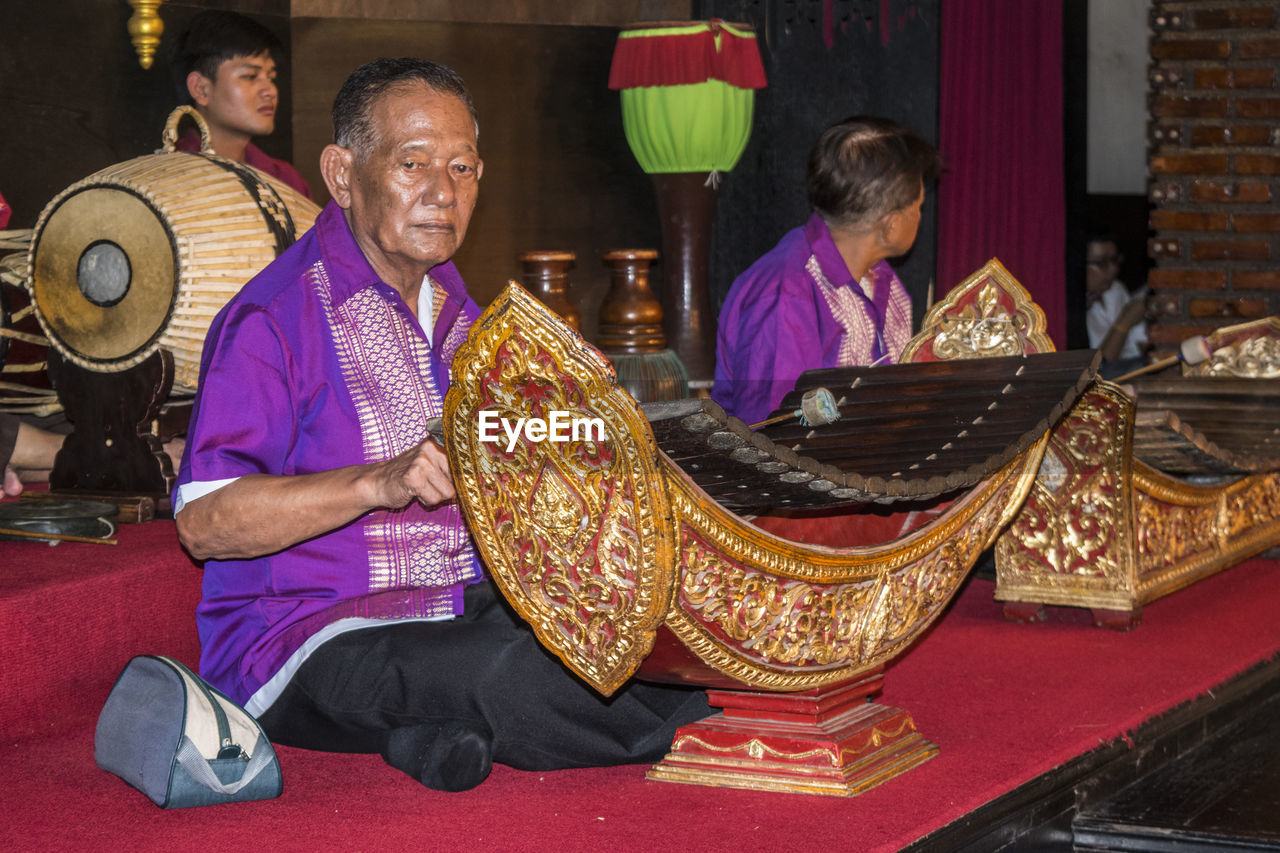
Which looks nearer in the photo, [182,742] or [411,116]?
[182,742]

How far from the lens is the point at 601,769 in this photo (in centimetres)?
205

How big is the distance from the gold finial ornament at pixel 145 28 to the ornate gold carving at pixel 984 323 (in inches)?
96.0

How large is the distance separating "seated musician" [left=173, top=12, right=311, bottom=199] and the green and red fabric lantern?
143 centimetres

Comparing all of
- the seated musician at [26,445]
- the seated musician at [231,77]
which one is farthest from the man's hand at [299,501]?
the seated musician at [231,77]

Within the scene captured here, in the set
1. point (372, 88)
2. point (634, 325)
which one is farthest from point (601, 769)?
point (634, 325)

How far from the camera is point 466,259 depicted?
5.35m

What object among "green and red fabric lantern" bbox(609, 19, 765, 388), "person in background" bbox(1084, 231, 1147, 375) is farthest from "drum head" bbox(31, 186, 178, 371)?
"person in background" bbox(1084, 231, 1147, 375)

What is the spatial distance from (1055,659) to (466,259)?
3.18 meters

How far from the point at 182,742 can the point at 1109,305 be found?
6.01 m

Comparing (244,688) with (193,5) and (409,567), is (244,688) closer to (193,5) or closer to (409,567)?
(409,567)

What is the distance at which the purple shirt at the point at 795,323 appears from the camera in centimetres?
319

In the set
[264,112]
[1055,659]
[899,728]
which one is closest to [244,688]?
[899,728]

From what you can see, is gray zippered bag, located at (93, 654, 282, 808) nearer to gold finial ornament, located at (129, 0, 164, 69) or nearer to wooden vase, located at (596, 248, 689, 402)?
gold finial ornament, located at (129, 0, 164, 69)

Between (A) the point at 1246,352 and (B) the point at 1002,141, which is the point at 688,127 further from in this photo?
(A) the point at 1246,352
